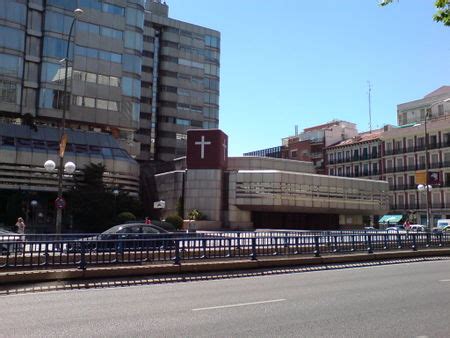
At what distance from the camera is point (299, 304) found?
10.2 meters

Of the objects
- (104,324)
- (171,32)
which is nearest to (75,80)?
(171,32)

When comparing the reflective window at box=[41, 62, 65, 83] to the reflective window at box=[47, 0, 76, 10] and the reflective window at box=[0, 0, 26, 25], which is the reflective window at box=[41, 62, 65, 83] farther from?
the reflective window at box=[47, 0, 76, 10]

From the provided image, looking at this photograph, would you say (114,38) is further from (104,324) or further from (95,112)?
(104,324)

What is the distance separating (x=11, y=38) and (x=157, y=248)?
150ft

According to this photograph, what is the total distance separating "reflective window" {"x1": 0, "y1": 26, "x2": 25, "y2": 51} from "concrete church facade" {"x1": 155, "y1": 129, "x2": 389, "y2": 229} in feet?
68.7

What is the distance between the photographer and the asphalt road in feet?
25.4

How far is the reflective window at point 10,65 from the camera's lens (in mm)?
53594

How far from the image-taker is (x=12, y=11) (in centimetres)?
5441

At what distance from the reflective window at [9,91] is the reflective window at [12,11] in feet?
22.5

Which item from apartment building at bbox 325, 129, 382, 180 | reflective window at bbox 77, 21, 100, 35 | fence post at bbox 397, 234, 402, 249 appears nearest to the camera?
fence post at bbox 397, 234, 402, 249

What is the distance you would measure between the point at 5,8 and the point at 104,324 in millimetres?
54068

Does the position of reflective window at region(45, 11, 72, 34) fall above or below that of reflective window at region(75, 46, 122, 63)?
above

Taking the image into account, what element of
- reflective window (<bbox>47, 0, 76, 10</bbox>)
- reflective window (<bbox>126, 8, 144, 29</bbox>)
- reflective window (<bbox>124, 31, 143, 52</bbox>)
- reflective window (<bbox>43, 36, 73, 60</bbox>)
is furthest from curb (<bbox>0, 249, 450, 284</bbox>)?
reflective window (<bbox>126, 8, 144, 29</bbox>)

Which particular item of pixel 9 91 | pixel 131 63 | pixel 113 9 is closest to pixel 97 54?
pixel 131 63
